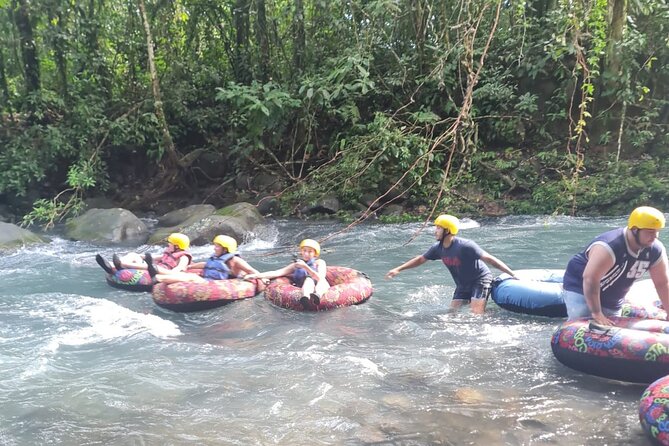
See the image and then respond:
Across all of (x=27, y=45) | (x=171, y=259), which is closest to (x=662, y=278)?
(x=171, y=259)

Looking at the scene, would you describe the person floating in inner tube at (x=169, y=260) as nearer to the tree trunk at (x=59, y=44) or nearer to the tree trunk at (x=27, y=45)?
the tree trunk at (x=59, y=44)

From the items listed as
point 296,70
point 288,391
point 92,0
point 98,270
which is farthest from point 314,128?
point 288,391

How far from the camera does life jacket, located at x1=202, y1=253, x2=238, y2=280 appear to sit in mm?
8023

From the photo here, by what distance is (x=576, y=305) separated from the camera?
509 cm

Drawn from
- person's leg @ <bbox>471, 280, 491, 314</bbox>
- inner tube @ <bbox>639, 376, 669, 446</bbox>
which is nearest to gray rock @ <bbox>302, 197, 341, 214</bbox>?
person's leg @ <bbox>471, 280, 491, 314</bbox>

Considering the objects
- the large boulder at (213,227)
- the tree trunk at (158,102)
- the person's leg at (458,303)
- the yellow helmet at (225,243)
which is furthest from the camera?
the tree trunk at (158,102)

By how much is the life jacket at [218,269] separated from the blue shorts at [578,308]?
15.0 feet

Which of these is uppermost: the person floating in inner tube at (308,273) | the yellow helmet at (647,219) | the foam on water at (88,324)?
the yellow helmet at (647,219)

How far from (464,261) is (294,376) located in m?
2.58

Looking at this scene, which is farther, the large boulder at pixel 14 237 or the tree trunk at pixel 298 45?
the tree trunk at pixel 298 45

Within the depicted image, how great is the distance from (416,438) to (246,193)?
497 inches

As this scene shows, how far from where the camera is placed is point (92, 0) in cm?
1507

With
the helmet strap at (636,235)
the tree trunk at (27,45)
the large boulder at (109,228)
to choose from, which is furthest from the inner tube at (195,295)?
the tree trunk at (27,45)

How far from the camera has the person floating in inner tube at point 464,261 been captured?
6.68 metres
